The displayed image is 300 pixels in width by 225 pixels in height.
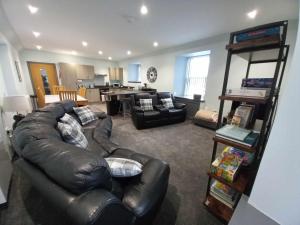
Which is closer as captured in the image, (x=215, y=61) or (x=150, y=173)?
(x=150, y=173)

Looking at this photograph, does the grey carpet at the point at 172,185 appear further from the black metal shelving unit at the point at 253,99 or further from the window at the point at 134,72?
the window at the point at 134,72

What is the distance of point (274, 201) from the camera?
73cm

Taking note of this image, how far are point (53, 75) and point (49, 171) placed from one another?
7.73m

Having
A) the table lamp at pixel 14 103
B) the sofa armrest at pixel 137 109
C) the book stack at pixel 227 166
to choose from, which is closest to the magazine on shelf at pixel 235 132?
the book stack at pixel 227 166

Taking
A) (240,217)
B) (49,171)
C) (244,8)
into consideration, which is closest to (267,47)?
(240,217)

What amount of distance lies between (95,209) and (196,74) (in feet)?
17.0

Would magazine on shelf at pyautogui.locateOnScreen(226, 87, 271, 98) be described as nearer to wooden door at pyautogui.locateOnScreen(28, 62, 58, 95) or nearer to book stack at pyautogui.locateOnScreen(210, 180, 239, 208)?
book stack at pyautogui.locateOnScreen(210, 180, 239, 208)

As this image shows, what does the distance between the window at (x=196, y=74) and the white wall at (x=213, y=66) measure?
1.84 ft

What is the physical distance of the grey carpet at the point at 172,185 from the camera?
4.23ft

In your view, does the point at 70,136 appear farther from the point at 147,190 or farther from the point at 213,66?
the point at 213,66

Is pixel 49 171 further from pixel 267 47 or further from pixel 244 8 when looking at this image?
pixel 244 8

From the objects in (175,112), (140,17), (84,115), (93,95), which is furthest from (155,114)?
(93,95)

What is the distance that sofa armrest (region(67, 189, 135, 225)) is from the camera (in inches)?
21.6

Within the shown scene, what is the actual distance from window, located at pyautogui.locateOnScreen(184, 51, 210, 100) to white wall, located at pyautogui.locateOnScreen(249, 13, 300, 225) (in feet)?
13.5
